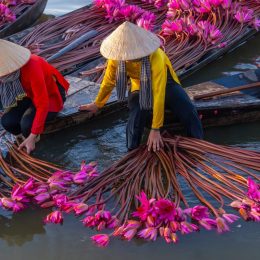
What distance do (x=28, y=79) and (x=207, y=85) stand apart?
1613mm

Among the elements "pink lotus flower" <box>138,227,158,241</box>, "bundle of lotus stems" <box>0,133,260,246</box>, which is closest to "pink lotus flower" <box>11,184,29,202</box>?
"bundle of lotus stems" <box>0,133,260,246</box>

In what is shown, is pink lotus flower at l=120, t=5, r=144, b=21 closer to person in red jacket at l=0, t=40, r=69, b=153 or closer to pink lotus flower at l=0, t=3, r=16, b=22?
pink lotus flower at l=0, t=3, r=16, b=22

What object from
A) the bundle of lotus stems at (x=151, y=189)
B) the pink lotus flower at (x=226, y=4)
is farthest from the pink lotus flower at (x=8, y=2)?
the bundle of lotus stems at (x=151, y=189)

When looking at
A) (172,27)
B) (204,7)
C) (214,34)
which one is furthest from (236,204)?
(204,7)

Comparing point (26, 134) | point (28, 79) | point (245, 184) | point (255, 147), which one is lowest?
point (255, 147)

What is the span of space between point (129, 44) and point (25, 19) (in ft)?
11.8

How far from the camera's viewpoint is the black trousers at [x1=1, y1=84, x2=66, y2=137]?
3866 millimetres

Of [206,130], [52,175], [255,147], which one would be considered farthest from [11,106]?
[255,147]

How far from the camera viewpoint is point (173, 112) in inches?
153

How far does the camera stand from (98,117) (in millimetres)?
→ 4559

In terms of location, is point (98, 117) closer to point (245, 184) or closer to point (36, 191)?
point (36, 191)

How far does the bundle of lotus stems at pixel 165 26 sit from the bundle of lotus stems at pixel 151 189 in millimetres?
1466

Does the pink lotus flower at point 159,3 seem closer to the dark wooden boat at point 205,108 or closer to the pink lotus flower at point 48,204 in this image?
the dark wooden boat at point 205,108

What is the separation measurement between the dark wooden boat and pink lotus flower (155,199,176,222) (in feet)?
3.83
